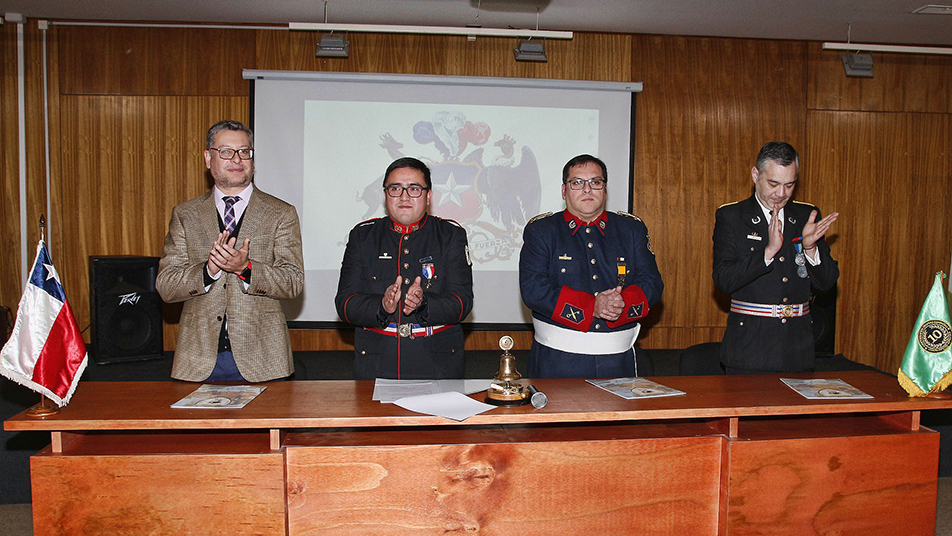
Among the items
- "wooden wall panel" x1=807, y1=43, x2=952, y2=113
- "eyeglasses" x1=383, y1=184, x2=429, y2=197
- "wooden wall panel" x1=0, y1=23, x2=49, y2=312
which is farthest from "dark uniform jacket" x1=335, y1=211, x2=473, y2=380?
"wooden wall panel" x1=807, y1=43, x2=952, y2=113

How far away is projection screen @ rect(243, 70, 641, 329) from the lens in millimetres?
5250

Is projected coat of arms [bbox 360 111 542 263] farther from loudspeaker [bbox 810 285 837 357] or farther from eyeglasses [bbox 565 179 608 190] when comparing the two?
eyeglasses [bbox 565 179 608 190]

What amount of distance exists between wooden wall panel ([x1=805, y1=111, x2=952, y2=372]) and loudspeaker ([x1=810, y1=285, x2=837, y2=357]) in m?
0.79

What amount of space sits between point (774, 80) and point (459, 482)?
5.13 meters

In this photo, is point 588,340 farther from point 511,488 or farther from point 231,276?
point 231,276

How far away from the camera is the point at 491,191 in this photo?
214 inches

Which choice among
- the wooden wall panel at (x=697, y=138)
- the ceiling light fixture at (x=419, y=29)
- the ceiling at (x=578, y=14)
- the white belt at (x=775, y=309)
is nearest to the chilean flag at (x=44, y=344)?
the white belt at (x=775, y=309)

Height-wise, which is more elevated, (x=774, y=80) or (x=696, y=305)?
(x=774, y=80)

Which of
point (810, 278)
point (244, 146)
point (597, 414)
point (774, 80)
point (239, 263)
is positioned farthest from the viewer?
point (774, 80)

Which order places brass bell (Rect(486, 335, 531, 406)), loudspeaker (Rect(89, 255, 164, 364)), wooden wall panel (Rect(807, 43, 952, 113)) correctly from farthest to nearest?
1. wooden wall panel (Rect(807, 43, 952, 113))
2. loudspeaker (Rect(89, 255, 164, 364))
3. brass bell (Rect(486, 335, 531, 406))

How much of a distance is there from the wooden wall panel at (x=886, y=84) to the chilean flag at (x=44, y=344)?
5857 mm

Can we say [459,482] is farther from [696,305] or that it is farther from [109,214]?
[109,214]

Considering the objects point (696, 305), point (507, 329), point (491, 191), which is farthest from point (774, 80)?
point (507, 329)

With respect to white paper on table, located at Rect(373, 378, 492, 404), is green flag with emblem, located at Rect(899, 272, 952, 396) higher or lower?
higher
